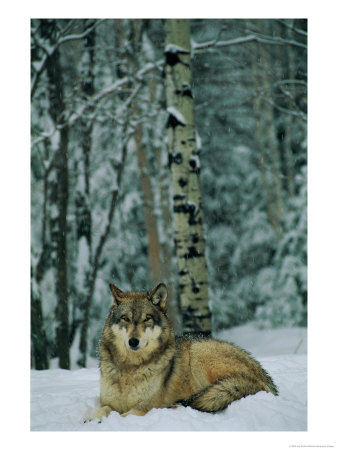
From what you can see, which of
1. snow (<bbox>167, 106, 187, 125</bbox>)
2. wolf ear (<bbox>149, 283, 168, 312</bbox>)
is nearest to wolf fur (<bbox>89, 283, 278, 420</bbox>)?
wolf ear (<bbox>149, 283, 168, 312</bbox>)

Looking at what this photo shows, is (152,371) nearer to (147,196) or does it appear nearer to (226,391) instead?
(226,391)

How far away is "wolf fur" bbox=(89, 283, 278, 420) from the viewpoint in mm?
3746

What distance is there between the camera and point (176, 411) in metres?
3.68

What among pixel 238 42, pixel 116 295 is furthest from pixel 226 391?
pixel 238 42

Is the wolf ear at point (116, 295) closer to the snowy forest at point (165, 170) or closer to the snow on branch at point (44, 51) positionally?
the snowy forest at point (165, 170)

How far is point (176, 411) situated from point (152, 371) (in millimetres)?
403

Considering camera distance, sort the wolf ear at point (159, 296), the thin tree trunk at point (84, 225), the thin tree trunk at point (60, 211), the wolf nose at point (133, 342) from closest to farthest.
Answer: the wolf nose at point (133, 342) < the wolf ear at point (159, 296) < the thin tree trunk at point (60, 211) < the thin tree trunk at point (84, 225)

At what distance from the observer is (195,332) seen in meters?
5.62

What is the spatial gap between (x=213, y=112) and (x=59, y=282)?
22.5ft

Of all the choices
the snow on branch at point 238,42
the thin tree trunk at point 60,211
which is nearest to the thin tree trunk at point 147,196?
the thin tree trunk at point 60,211

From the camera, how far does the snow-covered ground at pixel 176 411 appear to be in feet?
11.6

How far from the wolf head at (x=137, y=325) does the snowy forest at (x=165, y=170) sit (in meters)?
1.71
